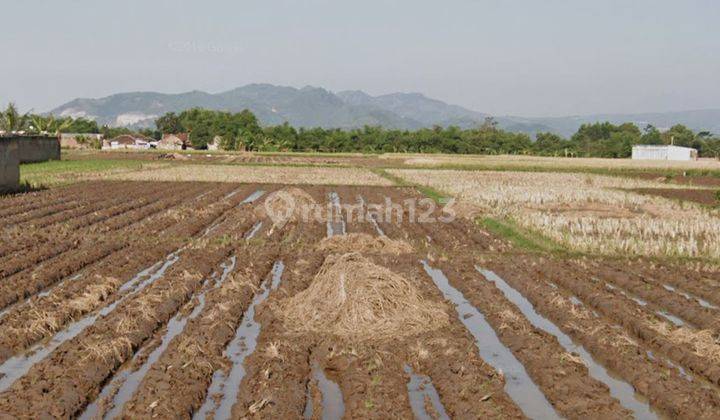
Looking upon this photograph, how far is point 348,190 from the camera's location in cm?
3347

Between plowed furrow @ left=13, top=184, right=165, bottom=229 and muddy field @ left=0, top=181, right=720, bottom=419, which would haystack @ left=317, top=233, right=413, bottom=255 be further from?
plowed furrow @ left=13, top=184, right=165, bottom=229

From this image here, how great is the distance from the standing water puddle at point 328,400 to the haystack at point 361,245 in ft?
25.9

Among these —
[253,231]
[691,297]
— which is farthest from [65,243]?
[691,297]

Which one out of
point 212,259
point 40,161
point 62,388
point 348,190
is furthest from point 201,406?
point 40,161

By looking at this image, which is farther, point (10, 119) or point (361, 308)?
point (10, 119)

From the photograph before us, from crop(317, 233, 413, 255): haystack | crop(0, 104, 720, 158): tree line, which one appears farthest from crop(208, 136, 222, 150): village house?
crop(317, 233, 413, 255): haystack

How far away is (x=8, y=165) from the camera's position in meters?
26.7

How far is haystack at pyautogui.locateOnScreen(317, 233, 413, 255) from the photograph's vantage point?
15.9 m

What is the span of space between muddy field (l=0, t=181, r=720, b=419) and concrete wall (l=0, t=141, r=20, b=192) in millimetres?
10208

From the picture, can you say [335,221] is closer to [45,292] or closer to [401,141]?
[45,292]

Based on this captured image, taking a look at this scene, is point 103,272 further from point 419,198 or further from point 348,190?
point 348,190

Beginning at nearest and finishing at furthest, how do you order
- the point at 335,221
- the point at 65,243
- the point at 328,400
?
the point at 328,400
the point at 65,243
the point at 335,221

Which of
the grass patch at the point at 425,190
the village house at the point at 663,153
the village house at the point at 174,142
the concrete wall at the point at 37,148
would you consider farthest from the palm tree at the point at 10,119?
the village house at the point at 663,153

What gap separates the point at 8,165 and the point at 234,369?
22074mm
